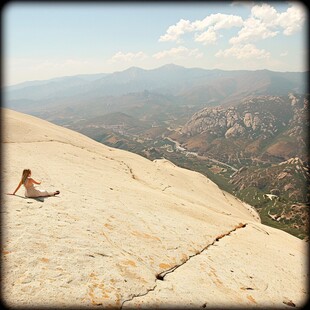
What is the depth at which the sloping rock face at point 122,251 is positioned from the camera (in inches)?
371

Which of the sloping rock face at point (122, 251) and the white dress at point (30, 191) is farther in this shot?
the white dress at point (30, 191)

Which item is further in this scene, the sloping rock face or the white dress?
the white dress

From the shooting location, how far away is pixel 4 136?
25516 mm

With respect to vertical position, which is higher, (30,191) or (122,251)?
(30,191)

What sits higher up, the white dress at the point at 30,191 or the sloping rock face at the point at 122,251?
the white dress at the point at 30,191

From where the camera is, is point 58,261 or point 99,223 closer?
point 58,261

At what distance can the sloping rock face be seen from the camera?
9422mm

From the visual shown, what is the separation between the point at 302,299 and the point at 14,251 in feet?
47.5

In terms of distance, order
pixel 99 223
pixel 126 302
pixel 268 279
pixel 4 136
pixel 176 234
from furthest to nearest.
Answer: pixel 4 136
pixel 176 234
pixel 268 279
pixel 99 223
pixel 126 302

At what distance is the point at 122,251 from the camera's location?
1248 cm

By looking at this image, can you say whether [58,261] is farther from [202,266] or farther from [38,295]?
[202,266]

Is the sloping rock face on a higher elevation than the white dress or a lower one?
lower

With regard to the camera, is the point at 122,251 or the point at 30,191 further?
the point at 30,191

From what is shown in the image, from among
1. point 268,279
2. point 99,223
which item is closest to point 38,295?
point 99,223
